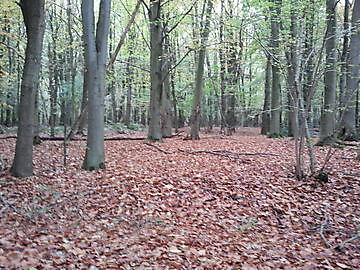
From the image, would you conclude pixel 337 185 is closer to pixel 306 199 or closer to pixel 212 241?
pixel 306 199

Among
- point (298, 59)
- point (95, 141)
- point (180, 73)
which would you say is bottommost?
point (95, 141)

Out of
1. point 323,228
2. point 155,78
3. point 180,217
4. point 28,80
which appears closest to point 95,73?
point 28,80

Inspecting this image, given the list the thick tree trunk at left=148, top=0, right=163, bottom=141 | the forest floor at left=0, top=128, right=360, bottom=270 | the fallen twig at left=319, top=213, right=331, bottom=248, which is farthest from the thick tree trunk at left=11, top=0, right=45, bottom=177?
the thick tree trunk at left=148, top=0, right=163, bottom=141

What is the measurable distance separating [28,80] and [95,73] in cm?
158

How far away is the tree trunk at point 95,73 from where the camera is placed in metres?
7.16

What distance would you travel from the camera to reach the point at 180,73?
2411cm

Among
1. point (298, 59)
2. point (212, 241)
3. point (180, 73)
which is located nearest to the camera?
point (212, 241)

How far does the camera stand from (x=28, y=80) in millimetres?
6348

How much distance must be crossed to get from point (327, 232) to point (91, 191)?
457cm

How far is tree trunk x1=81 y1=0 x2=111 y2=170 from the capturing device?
7164mm

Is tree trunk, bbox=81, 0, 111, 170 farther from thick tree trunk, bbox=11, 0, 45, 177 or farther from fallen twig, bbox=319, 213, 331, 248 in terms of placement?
fallen twig, bbox=319, 213, 331, 248

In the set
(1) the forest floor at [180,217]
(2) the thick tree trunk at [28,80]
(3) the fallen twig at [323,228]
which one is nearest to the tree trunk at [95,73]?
(1) the forest floor at [180,217]

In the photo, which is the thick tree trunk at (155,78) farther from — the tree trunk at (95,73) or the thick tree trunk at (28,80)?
the thick tree trunk at (28,80)

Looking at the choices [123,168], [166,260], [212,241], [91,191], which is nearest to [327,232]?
[212,241]
